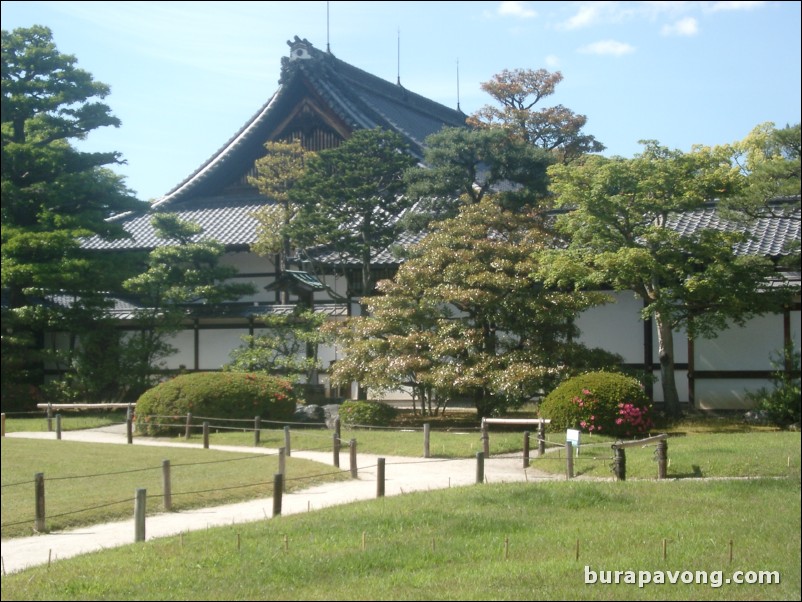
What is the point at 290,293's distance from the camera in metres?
26.7

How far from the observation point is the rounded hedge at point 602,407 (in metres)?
17.4

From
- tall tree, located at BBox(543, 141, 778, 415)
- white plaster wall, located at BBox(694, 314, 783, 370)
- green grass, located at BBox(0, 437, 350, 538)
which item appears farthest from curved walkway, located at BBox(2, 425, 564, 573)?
white plaster wall, located at BBox(694, 314, 783, 370)

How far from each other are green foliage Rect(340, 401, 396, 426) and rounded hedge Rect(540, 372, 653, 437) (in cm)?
459

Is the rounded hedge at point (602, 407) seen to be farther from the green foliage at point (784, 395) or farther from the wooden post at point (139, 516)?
the wooden post at point (139, 516)

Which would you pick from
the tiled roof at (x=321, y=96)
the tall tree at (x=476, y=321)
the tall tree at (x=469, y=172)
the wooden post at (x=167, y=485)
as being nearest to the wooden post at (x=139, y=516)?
the wooden post at (x=167, y=485)

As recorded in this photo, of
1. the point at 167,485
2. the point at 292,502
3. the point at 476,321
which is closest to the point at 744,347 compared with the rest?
the point at 476,321

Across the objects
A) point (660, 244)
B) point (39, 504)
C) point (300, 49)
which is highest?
point (300, 49)

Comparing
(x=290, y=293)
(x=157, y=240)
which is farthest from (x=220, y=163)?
(x=290, y=293)

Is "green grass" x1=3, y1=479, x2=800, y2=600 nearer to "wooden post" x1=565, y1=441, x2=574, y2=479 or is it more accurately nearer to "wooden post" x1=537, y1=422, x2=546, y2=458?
"wooden post" x1=565, y1=441, x2=574, y2=479

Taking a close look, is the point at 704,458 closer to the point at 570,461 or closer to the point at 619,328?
the point at 570,461

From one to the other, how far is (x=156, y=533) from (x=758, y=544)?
6.98 meters

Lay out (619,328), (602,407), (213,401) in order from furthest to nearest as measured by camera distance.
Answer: (619,328)
(213,401)
(602,407)

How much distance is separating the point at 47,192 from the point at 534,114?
52.5 feet

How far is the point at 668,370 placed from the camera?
64.8 feet
